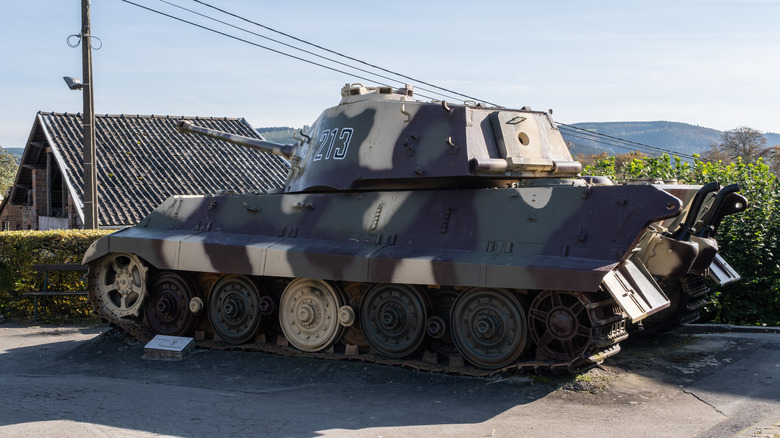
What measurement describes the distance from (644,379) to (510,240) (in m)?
2.40

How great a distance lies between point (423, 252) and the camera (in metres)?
10.1

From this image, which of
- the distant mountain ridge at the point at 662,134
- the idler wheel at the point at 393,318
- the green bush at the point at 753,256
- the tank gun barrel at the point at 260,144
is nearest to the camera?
the idler wheel at the point at 393,318

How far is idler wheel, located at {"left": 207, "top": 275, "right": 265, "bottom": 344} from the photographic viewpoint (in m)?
11.7

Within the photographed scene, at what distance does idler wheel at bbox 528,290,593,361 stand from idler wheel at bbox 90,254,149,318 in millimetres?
6361

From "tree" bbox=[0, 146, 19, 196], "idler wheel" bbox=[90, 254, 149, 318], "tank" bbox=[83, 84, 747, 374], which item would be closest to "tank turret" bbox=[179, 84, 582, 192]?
"tank" bbox=[83, 84, 747, 374]

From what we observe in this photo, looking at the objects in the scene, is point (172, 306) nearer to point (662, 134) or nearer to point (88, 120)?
point (88, 120)

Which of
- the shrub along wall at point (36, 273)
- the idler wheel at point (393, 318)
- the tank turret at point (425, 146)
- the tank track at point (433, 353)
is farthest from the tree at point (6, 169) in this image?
the idler wheel at point (393, 318)

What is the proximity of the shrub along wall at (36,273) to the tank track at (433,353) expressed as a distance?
9.13ft

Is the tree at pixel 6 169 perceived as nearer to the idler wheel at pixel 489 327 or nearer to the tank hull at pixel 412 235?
the tank hull at pixel 412 235

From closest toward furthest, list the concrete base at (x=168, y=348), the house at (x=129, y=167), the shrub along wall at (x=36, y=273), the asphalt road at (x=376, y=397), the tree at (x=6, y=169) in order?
the asphalt road at (x=376, y=397) < the concrete base at (x=168, y=348) < the shrub along wall at (x=36, y=273) < the house at (x=129, y=167) < the tree at (x=6, y=169)

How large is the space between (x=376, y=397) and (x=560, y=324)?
7.40 feet

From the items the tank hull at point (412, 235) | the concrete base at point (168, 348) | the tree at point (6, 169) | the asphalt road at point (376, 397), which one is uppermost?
the tree at point (6, 169)

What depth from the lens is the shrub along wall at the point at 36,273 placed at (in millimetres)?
15203

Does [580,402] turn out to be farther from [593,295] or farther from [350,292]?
[350,292]
